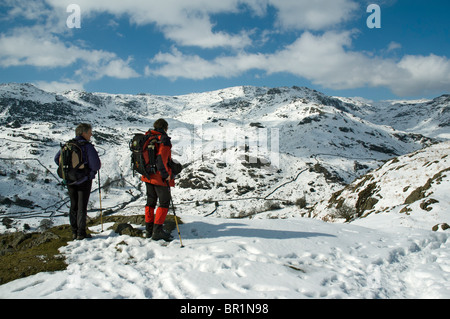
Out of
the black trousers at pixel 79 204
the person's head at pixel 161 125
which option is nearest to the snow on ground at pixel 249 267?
the black trousers at pixel 79 204

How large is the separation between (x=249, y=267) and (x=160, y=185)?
3.65m

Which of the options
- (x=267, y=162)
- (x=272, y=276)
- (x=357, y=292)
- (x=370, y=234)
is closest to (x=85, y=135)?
(x=272, y=276)

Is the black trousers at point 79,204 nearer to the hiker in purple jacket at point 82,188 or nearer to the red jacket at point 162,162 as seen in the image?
the hiker in purple jacket at point 82,188

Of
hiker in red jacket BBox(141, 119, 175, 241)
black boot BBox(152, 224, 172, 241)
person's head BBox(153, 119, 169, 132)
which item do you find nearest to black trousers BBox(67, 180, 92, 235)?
hiker in red jacket BBox(141, 119, 175, 241)

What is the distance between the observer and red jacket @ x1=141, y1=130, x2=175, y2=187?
7812 mm

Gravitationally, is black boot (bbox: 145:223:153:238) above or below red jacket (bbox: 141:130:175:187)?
below

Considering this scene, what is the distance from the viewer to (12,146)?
5930 inches

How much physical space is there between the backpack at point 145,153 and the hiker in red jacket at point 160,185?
0.44ft

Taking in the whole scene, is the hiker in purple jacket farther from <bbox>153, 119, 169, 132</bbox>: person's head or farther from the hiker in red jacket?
<bbox>153, 119, 169, 132</bbox>: person's head

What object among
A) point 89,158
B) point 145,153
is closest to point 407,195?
point 145,153

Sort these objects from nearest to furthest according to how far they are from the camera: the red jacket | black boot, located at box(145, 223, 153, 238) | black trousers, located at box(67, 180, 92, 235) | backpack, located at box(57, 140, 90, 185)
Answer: the red jacket
backpack, located at box(57, 140, 90, 185)
black trousers, located at box(67, 180, 92, 235)
black boot, located at box(145, 223, 153, 238)

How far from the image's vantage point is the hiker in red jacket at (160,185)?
7859mm

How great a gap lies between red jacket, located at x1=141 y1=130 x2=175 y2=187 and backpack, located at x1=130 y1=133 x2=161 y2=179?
0.13 m
